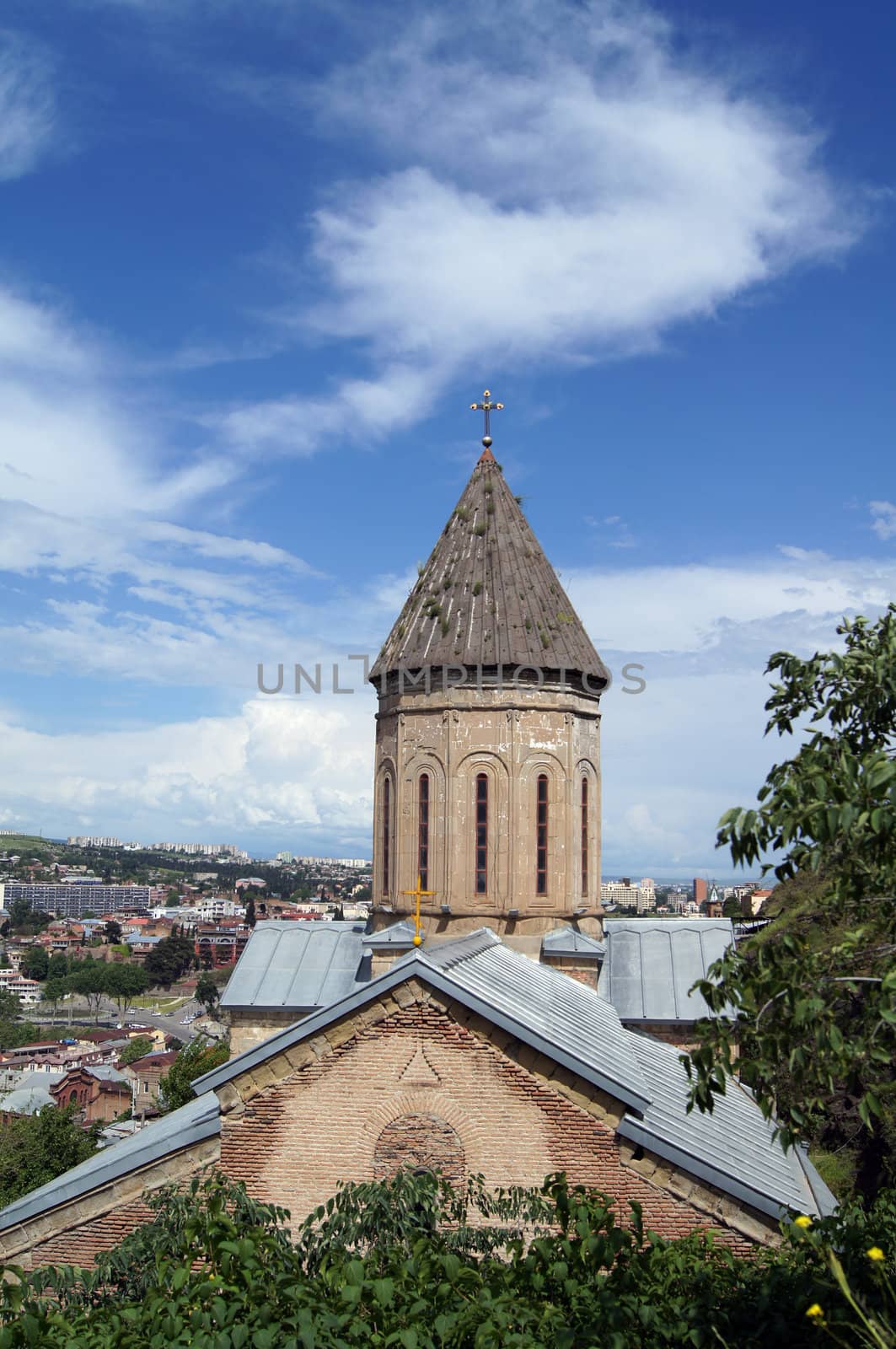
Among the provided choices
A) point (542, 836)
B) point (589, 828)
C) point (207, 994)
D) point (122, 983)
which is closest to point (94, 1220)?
point (542, 836)

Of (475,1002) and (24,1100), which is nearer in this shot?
(475,1002)

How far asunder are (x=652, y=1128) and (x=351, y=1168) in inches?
96.4

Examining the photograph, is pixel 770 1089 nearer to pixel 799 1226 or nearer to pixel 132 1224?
pixel 799 1226

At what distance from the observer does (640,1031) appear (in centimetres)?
1491

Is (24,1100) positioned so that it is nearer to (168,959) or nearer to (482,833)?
(482,833)

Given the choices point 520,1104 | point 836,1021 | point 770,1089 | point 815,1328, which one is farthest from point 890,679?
point 520,1104

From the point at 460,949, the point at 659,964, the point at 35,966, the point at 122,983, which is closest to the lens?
the point at 460,949

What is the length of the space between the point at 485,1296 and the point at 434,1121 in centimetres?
381

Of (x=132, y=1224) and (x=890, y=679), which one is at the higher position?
(x=890, y=679)

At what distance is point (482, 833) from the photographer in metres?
15.9

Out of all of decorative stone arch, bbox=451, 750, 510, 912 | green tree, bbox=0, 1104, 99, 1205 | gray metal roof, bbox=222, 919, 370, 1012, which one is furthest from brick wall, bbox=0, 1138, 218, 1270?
green tree, bbox=0, 1104, 99, 1205

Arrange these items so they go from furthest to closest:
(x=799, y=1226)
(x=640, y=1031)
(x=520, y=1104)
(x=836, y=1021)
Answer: (x=640, y=1031)
(x=520, y=1104)
(x=799, y=1226)
(x=836, y=1021)

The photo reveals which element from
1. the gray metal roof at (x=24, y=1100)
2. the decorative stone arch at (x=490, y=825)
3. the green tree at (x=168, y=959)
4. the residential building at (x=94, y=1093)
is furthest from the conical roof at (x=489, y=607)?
the green tree at (x=168, y=959)

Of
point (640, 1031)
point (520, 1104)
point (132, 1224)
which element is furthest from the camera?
point (640, 1031)
